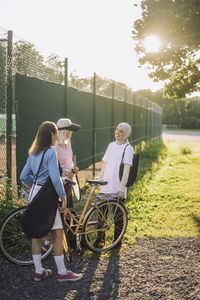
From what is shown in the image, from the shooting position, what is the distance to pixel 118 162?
489 centimetres

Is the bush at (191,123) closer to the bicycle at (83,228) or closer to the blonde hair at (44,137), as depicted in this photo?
the bicycle at (83,228)

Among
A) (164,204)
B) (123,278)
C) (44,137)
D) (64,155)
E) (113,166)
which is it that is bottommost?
(123,278)

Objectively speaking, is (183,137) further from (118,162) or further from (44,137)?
(44,137)

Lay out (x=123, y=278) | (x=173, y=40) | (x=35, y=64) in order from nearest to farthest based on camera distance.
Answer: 1. (x=123, y=278)
2. (x=35, y=64)
3. (x=173, y=40)

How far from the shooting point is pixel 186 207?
7.28 metres

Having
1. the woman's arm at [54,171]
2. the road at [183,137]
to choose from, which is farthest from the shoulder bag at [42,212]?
the road at [183,137]

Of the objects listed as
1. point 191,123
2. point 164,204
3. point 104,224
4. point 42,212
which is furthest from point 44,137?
point 191,123

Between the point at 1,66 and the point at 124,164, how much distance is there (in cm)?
200

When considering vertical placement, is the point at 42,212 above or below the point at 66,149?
below

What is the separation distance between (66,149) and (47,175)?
1479mm

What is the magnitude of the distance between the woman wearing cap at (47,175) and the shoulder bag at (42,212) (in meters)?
0.08

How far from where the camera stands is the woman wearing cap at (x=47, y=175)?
3.68 m

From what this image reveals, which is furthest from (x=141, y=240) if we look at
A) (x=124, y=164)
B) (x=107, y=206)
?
(x=124, y=164)

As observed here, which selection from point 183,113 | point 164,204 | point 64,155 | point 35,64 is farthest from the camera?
point 183,113
